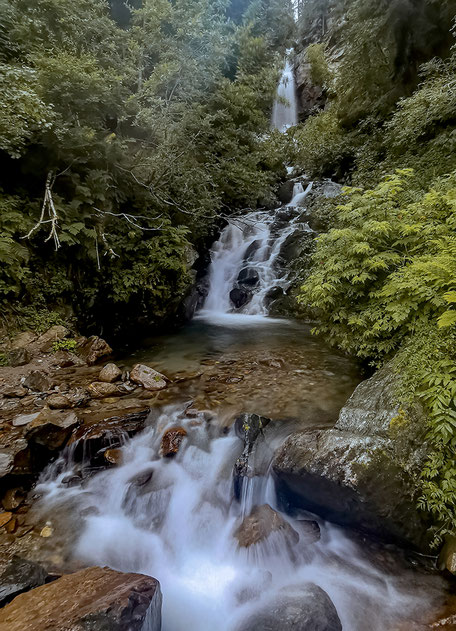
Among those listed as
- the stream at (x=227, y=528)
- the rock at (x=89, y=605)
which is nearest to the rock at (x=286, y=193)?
the stream at (x=227, y=528)

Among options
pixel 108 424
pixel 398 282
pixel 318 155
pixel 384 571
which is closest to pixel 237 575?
pixel 384 571

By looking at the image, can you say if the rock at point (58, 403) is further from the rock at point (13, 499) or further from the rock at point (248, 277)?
the rock at point (248, 277)

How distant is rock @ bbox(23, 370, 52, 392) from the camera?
505cm

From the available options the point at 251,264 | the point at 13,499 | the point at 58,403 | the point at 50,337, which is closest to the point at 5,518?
the point at 13,499

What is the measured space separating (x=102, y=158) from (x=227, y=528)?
7667mm

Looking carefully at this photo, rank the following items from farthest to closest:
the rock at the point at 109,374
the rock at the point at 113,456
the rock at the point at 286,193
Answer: the rock at the point at 286,193 < the rock at the point at 109,374 < the rock at the point at 113,456

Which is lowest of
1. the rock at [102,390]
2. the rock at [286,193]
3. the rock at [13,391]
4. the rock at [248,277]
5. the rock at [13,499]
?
the rock at [13,499]

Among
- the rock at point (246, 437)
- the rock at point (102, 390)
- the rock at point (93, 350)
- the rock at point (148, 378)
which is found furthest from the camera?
the rock at point (93, 350)

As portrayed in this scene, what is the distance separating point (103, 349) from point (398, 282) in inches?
226

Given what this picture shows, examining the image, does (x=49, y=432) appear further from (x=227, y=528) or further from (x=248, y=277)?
(x=248, y=277)

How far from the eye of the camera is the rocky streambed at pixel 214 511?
8.16ft

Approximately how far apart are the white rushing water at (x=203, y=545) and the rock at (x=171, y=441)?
0.10m

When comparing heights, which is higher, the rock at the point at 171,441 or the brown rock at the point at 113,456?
the rock at the point at 171,441

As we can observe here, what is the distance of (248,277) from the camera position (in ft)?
38.5
